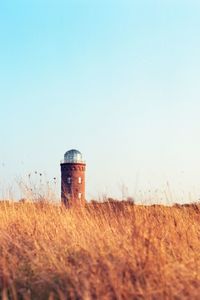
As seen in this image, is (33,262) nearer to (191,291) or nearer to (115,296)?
(115,296)

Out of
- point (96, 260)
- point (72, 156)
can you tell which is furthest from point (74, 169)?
point (96, 260)

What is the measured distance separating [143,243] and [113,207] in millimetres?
3415

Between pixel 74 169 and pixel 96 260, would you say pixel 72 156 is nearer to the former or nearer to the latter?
pixel 74 169

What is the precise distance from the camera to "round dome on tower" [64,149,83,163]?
141ft

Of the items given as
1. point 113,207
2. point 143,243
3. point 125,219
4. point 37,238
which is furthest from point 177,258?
point 113,207

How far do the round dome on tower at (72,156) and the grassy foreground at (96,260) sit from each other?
3665 centimetres

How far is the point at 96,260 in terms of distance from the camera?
12.9 ft

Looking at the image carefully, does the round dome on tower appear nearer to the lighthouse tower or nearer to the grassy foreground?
the lighthouse tower

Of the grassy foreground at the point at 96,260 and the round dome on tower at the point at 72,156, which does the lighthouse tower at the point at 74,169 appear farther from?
the grassy foreground at the point at 96,260

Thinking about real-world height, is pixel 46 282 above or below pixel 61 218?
below

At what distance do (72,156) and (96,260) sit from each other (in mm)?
39137

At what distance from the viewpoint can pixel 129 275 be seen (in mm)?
3535

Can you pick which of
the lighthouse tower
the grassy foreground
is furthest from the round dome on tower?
the grassy foreground

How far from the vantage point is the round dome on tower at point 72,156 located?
4300cm
